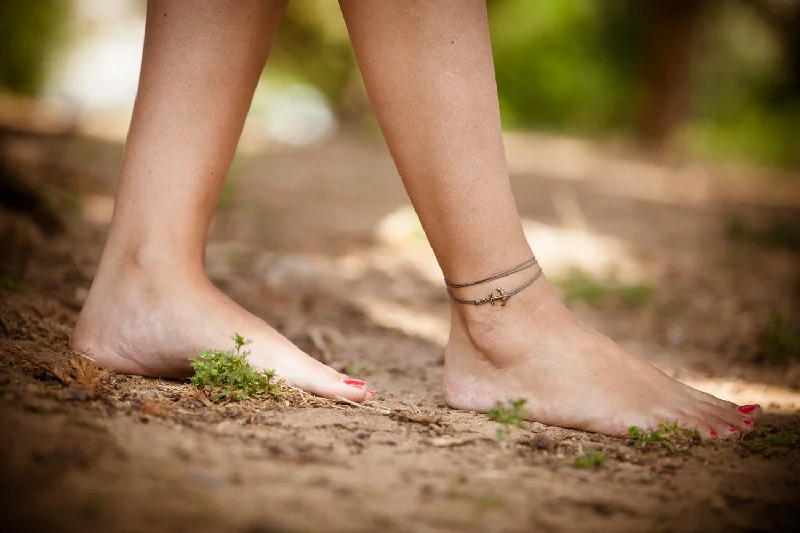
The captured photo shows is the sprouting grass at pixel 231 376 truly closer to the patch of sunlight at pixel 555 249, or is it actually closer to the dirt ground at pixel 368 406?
the dirt ground at pixel 368 406

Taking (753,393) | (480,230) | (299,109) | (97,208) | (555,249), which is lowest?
(753,393)

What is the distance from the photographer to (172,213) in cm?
152

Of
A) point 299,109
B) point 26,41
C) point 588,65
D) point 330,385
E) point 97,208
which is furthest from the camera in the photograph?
point 588,65

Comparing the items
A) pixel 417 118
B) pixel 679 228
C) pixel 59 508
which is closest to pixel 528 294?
pixel 417 118

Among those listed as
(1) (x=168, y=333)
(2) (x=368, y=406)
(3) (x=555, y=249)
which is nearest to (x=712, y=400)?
(2) (x=368, y=406)

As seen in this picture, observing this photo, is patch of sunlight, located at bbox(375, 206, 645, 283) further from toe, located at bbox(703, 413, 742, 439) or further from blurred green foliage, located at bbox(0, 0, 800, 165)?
blurred green foliage, located at bbox(0, 0, 800, 165)

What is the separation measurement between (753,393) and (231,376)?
131 centimetres

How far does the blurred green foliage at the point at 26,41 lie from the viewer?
799cm

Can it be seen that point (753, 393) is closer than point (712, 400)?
No

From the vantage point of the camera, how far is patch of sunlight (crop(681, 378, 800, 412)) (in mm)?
1729

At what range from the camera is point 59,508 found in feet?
2.72

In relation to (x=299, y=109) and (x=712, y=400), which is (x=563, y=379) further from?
(x=299, y=109)

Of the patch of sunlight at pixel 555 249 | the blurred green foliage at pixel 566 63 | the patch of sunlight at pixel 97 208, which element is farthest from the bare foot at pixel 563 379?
the blurred green foliage at pixel 566 63

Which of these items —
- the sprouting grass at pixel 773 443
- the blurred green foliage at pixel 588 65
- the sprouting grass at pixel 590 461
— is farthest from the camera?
the blurred green foliage at pixel 588 65
